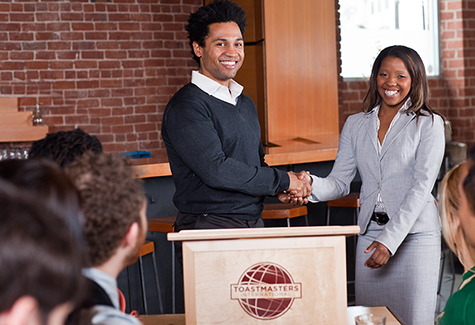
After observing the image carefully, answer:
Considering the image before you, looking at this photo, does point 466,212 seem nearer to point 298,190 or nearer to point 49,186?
point 49,186

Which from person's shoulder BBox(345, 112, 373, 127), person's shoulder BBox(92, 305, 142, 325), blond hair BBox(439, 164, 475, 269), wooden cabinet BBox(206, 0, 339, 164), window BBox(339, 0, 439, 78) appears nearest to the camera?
person's shoulder BBox(92, 305, 142, 325)

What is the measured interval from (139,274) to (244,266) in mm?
1787

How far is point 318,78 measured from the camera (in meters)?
4.51

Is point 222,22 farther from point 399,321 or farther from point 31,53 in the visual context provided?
point 31,53

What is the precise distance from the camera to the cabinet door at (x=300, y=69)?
14.0 feet

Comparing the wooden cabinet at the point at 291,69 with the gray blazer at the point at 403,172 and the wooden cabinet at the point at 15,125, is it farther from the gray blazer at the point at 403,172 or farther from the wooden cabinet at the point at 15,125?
the gray blazer at the point at 403,172

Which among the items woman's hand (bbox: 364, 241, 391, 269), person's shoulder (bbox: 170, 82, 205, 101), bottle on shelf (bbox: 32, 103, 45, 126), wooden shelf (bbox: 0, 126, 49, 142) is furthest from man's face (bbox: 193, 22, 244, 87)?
bottle on shelf (bbox: 32, 103, 45, 126)

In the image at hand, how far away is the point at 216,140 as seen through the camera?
5.68ft

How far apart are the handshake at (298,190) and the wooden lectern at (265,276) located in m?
0.81

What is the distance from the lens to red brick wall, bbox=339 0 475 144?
548 centimetres

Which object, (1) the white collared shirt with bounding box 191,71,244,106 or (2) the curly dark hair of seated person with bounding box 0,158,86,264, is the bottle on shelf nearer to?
(1) the white collared shirt with bounding box 191,71,244,106

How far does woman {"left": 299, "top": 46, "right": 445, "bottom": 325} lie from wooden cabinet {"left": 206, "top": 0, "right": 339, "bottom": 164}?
2179 millimetres

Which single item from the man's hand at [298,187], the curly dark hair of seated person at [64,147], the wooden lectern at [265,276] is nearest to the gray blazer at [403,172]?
the man's hand at [298,187]

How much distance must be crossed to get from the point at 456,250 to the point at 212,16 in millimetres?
1163
